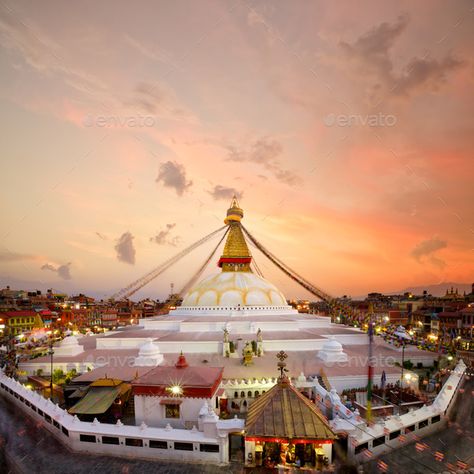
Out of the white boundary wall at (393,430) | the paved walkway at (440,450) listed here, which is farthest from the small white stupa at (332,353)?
the paved walkway at (440,450)

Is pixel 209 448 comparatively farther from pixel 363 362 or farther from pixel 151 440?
pixel 363 362

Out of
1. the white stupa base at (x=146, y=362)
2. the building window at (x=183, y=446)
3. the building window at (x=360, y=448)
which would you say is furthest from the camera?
the white stupa base at (x=146, y=362)

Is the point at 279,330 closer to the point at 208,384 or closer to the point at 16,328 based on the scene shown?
the point at 208,384

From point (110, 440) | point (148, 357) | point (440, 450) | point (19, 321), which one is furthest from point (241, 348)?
point (19, 321)

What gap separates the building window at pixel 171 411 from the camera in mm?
10781

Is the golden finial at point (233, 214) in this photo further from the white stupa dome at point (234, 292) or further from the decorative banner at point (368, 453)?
the decorative banner at point (368, 453)

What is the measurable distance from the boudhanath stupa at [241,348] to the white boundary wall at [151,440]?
10.7 ft

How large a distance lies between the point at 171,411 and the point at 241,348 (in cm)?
779

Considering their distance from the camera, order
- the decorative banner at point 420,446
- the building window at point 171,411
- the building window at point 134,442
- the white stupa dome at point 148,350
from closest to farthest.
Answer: the building window at point 134,442 < the decorative banner at point 420,446 < the building window at point 171,411 < the white stupa dome at point 148,350

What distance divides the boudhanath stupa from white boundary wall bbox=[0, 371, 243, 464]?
325 centimetres

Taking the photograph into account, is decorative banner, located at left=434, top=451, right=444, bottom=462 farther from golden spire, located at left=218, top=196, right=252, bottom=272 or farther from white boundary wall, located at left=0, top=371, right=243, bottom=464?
golden spire, located at left=218, top=196, right=252, bottom=272

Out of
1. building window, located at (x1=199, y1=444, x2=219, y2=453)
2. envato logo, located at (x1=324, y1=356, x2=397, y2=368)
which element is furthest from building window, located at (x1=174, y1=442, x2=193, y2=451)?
envato logo, located at (x1=324, y1=356, x2=397, y2=368)

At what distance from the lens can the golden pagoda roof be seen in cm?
802

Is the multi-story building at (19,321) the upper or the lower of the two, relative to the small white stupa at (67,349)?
lower
